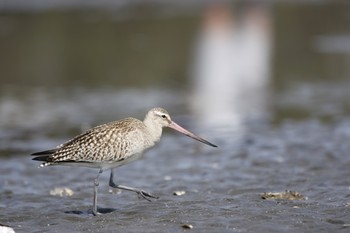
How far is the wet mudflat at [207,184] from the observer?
31.2 ft

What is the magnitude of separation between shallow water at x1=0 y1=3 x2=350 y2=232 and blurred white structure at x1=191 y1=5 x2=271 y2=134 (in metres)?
0.09

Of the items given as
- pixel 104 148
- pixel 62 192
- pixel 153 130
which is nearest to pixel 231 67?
pixel 62 192

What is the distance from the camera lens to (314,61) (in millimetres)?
24406

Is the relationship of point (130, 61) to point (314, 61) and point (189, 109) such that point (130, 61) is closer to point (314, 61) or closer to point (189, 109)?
point (314, 61)

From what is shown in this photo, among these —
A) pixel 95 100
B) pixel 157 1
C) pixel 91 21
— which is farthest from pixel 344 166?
pixel 157 1

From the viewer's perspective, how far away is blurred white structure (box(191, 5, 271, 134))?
18109 mm

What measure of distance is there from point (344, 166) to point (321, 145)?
1.68 metres

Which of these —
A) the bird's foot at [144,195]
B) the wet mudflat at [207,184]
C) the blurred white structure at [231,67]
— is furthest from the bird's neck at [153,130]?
the blurred white structure at [231,67]

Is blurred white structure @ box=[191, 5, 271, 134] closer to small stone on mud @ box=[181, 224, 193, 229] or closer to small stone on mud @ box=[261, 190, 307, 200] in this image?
small stone on mud @ box=[261, 190, 307, 200]

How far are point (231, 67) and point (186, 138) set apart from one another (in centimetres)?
940

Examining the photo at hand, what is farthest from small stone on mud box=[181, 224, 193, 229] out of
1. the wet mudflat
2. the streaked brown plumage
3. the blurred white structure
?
the blurred white structure

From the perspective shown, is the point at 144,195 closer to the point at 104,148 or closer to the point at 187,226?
the point at 104,148

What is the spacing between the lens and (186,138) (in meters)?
15.5

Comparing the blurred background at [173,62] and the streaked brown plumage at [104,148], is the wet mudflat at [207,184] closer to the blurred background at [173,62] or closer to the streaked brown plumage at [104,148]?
the streaked brown plumage at [104,148]
